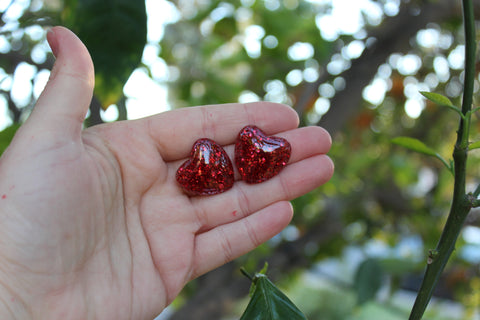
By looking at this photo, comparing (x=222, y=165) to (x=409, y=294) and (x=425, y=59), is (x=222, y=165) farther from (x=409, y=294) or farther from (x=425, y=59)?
(x=409, y=294)

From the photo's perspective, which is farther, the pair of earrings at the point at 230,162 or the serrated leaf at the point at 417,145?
the pair of earrings at the point at 230,162

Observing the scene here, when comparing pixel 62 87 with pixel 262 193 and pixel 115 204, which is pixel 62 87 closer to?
pixel 115 204

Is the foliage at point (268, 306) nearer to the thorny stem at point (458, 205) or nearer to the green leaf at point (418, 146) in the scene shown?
the thorny stem at point (458, 205)

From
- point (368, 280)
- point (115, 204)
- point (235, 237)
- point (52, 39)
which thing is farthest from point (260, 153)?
point (368, 280)

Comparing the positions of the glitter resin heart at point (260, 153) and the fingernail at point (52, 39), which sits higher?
the fingernail at point (52, 39)

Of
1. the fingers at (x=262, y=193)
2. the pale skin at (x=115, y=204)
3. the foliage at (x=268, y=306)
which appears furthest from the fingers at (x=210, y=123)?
the foliage at (x=268, y=306)

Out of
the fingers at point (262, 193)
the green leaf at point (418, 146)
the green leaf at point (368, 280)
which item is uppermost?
the green leaf at point (418, 146)

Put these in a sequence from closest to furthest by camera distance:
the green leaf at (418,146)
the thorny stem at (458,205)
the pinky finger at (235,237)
→ the thorny stem at (458,205) < the green leaf at (418,146) < the pinky finger at (235,237)

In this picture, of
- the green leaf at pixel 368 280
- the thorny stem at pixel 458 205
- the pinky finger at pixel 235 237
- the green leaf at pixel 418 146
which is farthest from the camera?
the green leaf at pixel 368 280
